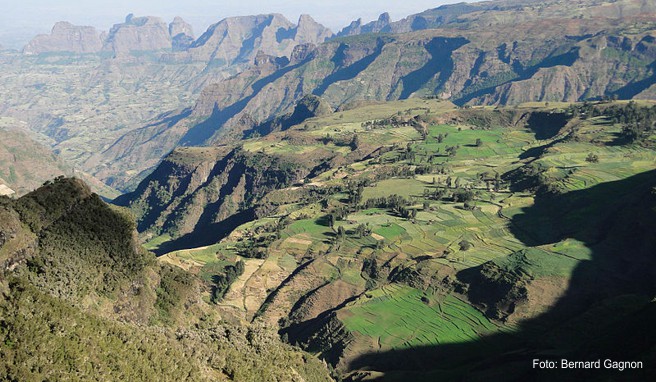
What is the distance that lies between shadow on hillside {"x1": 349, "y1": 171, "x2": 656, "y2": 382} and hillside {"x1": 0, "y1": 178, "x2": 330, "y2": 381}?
979 inches

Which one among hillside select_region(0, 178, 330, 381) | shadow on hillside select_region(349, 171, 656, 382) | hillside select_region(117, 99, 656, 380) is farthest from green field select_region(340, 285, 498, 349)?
hillside select_region(0, 178, 330, 381)

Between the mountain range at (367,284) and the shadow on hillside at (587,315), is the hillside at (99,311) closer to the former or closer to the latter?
the mountain range at (367,284)

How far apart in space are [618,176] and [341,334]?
10788 centimetres

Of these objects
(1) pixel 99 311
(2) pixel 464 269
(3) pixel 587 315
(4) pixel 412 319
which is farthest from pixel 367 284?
(1) pixel 99 311

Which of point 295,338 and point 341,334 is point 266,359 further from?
point 295,338

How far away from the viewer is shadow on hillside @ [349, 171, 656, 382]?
72.0 metres

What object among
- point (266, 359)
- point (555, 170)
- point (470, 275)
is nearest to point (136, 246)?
point (266, 359)

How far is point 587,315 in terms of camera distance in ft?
296

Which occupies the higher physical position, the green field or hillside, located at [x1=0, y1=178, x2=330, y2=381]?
hillside, located at [x1=0, y1=178, x2=330, y2=381]

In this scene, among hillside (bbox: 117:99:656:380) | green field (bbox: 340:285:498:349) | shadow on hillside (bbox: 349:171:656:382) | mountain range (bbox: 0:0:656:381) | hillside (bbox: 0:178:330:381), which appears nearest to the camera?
hillside (bbox: 0:178:330:381)

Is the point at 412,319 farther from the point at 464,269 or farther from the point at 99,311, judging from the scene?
the point at 99,311

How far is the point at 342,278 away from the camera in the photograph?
446 ft

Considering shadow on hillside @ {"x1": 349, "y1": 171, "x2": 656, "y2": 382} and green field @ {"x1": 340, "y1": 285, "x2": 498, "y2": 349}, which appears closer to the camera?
shadow on hillside @ {"x1": 349, "y1": 171, "x2": 656, "y2": 382}

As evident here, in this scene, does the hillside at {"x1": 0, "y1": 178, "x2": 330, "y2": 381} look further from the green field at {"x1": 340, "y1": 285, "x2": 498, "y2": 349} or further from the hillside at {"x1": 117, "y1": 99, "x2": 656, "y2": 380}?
the hillside at {"x1": 117, "y1": 99, "x2": 656, "y2": 380}
